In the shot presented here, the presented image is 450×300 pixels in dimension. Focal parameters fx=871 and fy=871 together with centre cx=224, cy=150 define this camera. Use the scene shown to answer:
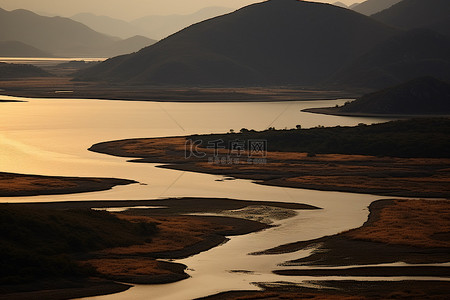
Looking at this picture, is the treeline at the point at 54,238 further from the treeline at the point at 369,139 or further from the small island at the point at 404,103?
the small island at the point at 404,103

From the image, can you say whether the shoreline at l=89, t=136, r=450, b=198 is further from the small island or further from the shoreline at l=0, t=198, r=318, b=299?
the small island

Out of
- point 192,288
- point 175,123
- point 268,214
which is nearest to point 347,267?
point 192,288

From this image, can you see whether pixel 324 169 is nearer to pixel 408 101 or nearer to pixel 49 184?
pixel 49 184

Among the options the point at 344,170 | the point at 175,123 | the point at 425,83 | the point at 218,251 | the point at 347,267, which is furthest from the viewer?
the point at 425,83

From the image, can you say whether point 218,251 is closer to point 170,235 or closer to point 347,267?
point 170,235

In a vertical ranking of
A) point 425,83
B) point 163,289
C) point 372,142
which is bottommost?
point 163,289

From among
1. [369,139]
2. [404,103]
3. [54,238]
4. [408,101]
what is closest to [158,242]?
[54,238]

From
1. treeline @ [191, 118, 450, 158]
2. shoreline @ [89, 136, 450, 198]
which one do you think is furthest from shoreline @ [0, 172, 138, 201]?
treeline @ [191, 118, 450, 158]
